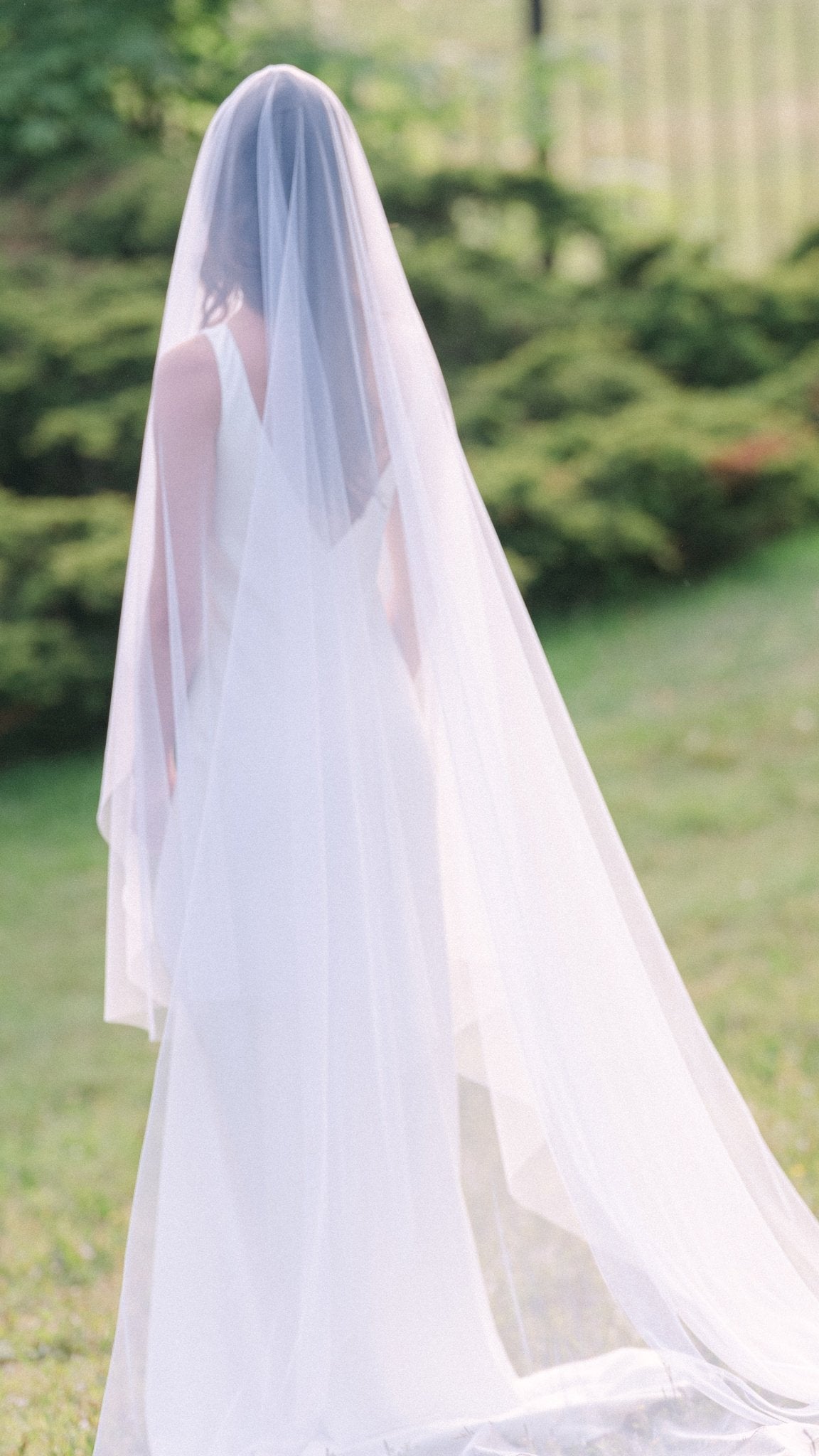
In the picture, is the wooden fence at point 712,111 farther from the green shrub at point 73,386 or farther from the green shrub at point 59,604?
the green shrub at point 59,604

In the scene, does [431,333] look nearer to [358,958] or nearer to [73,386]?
[73,386]

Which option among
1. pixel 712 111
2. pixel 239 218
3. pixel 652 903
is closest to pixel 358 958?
pixel 239 218

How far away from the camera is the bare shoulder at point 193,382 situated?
95.7 inches

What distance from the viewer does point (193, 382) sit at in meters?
2.43

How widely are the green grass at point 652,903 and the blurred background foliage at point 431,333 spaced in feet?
1.97

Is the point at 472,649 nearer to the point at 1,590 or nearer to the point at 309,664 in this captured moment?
the point at 309,664

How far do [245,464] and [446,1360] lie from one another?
4.85 ft

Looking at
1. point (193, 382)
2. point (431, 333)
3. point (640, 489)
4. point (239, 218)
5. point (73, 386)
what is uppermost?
point (239, 218)

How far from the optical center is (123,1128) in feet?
15.4

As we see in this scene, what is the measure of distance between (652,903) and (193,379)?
3965 mm

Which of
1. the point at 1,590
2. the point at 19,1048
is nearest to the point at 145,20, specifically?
the point at 1,590

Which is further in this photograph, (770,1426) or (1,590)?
(1,590)

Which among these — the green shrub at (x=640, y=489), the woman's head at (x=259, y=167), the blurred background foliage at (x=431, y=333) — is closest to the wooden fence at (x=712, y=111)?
the blurred background foliage at (x=431, y=333)

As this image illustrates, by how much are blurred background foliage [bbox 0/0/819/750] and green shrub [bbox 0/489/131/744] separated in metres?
0.01
